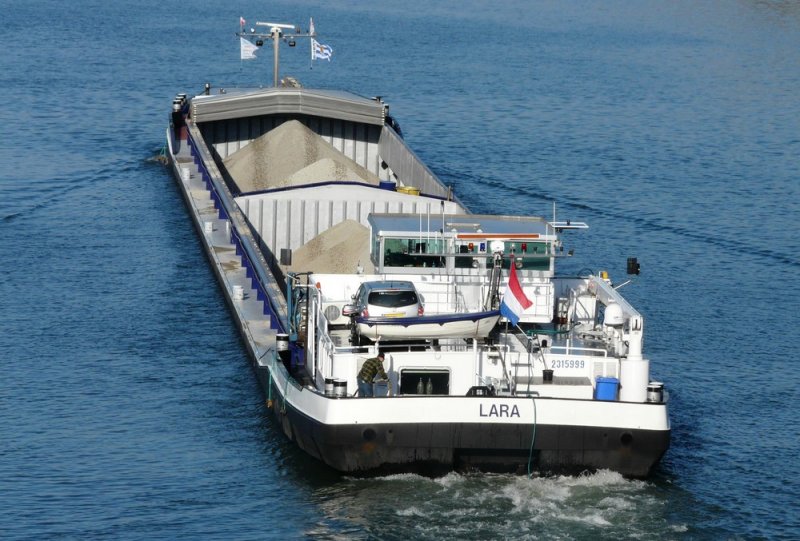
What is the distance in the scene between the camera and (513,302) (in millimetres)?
27141

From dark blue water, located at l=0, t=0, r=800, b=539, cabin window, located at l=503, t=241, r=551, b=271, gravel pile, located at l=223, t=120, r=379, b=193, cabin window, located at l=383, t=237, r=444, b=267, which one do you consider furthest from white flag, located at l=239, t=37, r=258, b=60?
cabin window, located at l=503, t=241, r=551, b=271

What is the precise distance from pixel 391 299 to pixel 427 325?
1.25 m

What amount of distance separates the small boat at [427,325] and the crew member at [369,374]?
0.92 m

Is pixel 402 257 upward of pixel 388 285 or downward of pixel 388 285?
upward

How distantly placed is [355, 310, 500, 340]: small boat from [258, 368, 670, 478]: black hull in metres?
2.25

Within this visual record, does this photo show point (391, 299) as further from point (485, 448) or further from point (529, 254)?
point (485, 448)

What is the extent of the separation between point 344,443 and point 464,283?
5.51 meters

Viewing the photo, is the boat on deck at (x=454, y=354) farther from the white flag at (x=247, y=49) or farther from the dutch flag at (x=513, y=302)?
the white flag at (x=247, y=49)

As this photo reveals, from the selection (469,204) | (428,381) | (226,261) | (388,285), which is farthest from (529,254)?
(469,204)

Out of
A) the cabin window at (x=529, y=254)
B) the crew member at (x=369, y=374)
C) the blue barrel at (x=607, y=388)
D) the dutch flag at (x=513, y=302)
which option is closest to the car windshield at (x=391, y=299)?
the crew member at (x=369, y=374)

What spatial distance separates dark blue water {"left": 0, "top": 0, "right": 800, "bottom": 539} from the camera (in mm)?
25781

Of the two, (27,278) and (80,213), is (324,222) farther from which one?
(80,213)

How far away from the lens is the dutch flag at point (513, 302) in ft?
88.7

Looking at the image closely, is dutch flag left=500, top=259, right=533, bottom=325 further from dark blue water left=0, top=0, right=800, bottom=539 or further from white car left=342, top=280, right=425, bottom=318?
dark blue water left=0, top=0, right=800, bottom=539
